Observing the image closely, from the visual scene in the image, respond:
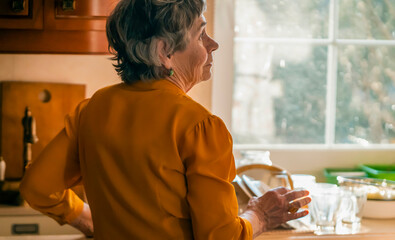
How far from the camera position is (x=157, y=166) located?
112 centimetres

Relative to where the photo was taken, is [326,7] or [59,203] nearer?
[59,203]

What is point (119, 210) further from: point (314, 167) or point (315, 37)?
point (315, 37)

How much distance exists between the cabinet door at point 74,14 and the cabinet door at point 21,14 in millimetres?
31

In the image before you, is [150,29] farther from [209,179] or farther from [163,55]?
[209,179]

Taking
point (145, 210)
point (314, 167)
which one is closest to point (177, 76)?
point (145, 210)

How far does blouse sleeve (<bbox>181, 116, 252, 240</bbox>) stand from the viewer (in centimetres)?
109

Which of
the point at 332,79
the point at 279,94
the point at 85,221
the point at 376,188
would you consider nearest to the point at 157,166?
the point at 85,221

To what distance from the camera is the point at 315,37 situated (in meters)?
2.60

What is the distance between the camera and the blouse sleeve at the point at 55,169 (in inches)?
51.3

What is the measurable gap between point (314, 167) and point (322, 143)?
151 mm

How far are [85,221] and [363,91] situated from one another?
1680 millimetres

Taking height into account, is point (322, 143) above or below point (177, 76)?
below

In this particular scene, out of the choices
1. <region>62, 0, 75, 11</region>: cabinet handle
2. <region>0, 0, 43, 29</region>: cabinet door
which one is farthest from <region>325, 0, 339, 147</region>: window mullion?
<region>0, 0, 43, 29</region>: cabinet door

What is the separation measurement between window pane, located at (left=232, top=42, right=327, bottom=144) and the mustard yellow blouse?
55.3 inches
